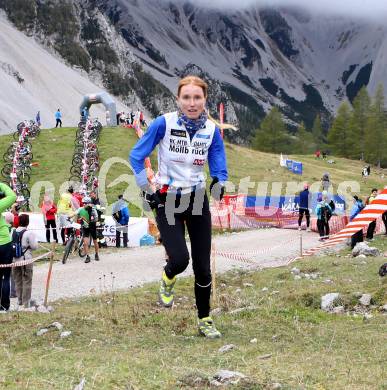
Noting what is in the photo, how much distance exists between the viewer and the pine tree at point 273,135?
11462 centimetres

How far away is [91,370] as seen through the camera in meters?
4.84

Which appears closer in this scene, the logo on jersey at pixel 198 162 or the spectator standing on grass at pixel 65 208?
the logo on jersey at pixel 198 162

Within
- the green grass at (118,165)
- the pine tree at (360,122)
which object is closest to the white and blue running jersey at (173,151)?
the green grass at (118,165)

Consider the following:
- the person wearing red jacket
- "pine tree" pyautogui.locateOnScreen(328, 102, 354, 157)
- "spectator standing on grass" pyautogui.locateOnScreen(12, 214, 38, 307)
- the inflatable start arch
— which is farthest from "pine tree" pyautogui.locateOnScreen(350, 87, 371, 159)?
"spectator standing on grass" pyautogui.locateOnScreen(12, 214, 38, 307)

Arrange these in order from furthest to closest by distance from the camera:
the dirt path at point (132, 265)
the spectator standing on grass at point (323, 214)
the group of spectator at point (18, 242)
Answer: the spectator standing on grass at point (323, 214) → the dirt path at point (132, 265) → the group of spectator at point (18, 242)

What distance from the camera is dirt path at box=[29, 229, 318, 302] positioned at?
46.8 ft

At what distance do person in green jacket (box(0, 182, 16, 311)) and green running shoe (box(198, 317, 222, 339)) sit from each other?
4.03 meters

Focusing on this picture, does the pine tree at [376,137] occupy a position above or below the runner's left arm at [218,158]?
above

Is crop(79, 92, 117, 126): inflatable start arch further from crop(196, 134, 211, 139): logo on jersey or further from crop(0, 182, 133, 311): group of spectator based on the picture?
crop(196, 134, 211, 139): logo on jersey

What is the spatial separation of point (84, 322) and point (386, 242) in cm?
1578

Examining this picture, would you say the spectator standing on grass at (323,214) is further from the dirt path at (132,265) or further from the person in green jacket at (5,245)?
the person in green jacket at (5,245)

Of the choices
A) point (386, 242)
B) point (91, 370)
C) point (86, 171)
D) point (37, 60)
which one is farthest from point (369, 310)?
point (37, 60)

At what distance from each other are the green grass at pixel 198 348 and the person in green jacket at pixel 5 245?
106 centimetres

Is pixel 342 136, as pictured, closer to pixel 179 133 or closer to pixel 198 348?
pixel 179 133
